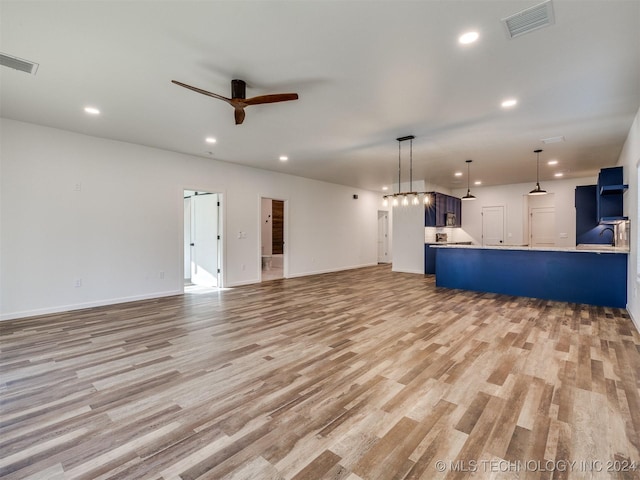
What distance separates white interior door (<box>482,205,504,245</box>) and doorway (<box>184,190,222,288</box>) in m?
8.98

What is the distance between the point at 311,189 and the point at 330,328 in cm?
574

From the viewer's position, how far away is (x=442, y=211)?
9406mm

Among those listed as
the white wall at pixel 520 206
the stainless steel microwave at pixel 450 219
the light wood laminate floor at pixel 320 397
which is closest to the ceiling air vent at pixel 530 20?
the light wood laminate floor at pixel 320 397

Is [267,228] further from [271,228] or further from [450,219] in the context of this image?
[450,219]

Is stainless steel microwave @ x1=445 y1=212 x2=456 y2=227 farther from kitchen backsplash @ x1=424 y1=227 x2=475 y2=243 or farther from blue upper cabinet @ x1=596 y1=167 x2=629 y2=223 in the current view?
blue upper cabinet @ x1=596 y1=167 x2=629 y2=223

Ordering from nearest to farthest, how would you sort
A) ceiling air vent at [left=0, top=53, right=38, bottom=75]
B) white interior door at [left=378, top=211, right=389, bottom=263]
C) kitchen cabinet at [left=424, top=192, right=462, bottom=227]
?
ceiling air vent at [left=0, top=53, right=38, bottom=75]
kitchen cabinet at [left=424, top=192, right=462, bottom=227]
white interior door at [left=378, top=211, right=389, bottom=263]

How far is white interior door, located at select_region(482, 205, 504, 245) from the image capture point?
10219mm

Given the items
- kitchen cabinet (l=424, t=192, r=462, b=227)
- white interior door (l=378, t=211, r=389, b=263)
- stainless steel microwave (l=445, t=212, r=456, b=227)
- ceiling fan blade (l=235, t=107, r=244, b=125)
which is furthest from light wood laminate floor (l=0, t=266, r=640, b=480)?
white interior door (l=378, t=211, r=389, b=263)

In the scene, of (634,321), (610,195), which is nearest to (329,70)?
(634,321)

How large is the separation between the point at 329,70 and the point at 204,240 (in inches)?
215

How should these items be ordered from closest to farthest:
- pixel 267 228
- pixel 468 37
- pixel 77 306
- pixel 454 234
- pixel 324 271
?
pixel 468 37 < pixel 77 306 < pixel 324 271 < pixel 454 234 < pixel 267 228

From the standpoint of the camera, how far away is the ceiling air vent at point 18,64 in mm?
2807

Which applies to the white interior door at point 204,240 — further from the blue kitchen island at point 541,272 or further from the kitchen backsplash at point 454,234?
the kitchen backsplash at point 454,234

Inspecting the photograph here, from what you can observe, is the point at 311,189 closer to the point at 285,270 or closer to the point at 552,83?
the point at 285,270
